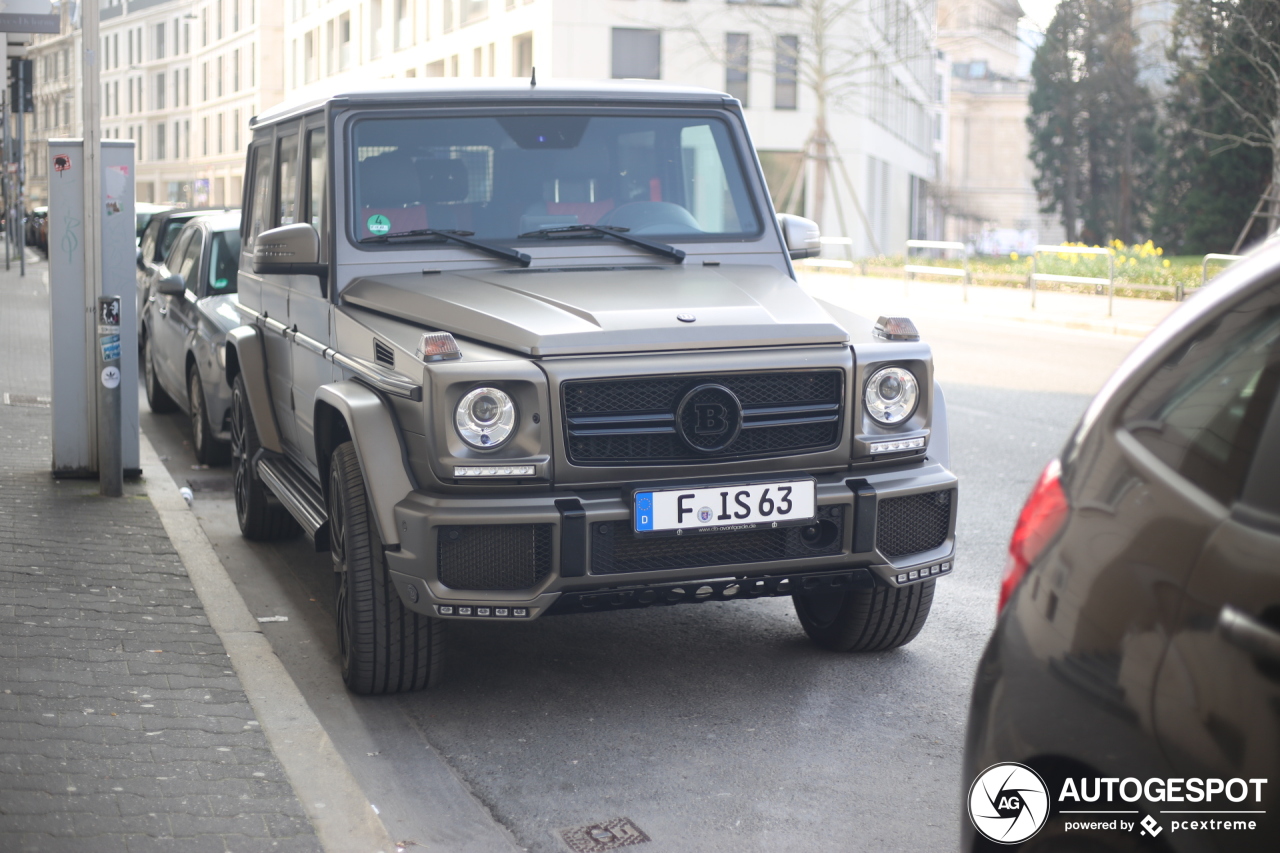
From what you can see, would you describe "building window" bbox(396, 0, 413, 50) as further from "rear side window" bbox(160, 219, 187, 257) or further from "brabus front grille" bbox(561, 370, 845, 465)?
"brabus front grille" bbox(561, 370, 845, 465)

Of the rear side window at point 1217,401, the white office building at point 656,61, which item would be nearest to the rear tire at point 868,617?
the rear side window at point 1217,401

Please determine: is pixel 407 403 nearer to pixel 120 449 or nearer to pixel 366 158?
pixel 366 158

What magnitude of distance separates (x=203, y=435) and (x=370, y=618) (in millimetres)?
5093

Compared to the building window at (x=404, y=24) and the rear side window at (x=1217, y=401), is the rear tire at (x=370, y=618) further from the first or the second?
the building window at (x=404, y=24)

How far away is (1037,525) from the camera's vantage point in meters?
2.32

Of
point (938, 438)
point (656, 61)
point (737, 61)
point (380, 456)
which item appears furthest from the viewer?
point (737, 61)

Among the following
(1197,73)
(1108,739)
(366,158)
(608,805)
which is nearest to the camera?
(1108,739)

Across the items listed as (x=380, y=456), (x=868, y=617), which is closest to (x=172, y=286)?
(x=380, y=456)

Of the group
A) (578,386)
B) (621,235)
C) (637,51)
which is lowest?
(578,386)

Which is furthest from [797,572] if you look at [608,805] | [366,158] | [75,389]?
[75,389]

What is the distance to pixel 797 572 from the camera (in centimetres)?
451

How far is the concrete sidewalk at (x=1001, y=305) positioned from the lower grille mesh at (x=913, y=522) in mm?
13794

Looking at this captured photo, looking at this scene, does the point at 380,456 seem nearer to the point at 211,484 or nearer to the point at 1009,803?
the point at 1009,803

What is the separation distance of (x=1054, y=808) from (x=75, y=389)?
7.10 metres
